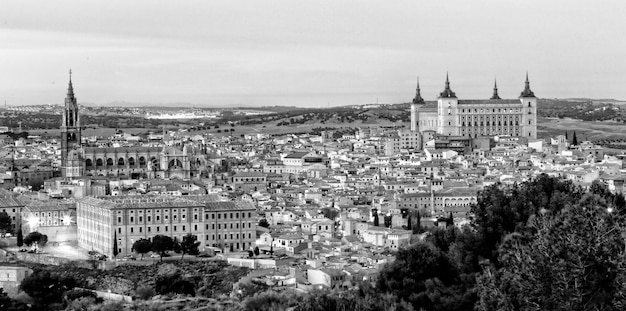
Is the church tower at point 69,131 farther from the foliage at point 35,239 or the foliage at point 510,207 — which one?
the foliage at point 510,207

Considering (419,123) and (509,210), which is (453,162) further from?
(509,210)

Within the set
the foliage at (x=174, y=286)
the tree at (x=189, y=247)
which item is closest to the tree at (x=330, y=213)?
the tree at (x=189, y=247)

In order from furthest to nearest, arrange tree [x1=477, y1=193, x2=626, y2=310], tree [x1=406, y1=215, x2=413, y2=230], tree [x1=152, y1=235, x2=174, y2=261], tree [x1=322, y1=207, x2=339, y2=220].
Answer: tree [x1=322, y1=207, x2=339, y2=220] → tree [x1=406, y1=215, x2=413, y2=230] → tree [x1=152, y1=235, x2=174, y2=261] → tree [x1=477, y1=193, x2=626, y2=310]

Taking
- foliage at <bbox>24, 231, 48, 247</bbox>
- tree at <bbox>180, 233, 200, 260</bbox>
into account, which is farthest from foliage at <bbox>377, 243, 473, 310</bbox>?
foliage at <bbox>24, 231, 48, 247</bbox>

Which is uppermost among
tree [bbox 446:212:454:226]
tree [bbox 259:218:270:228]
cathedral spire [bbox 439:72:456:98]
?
cathedral spire [bbox 439:72:456:98]

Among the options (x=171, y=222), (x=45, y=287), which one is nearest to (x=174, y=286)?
(x=45, y=287)

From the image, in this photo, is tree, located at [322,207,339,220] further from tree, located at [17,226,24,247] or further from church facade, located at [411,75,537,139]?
church facade, located at [411,75,537,139]
